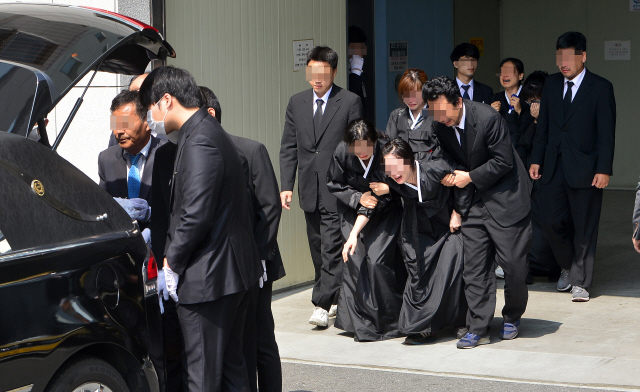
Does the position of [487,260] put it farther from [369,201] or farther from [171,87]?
[171,87]

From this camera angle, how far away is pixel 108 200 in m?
3.62

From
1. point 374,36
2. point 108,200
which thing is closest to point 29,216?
point 108,200

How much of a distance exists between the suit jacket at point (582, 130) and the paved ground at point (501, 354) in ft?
3.58

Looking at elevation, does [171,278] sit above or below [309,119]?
below

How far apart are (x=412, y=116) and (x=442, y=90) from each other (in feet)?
2.85

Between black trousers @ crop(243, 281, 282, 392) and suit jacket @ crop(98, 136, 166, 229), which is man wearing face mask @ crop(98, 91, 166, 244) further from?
black trousers @ crop(243, 281, 282, 392)

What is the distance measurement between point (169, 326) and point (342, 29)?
15.2ft

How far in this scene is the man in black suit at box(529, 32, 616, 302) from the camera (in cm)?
679

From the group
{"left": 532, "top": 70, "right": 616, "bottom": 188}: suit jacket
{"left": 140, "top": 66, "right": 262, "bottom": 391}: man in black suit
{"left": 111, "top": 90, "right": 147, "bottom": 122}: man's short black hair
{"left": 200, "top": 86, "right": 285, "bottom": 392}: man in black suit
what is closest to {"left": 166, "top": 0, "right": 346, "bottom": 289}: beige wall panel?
{"left": 111, "top": 90, "right": 147, "bottom": 122}: man's short black hair

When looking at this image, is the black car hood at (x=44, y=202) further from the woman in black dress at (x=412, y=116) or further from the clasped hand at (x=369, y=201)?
the woman in black dress at (x=412, y=116)

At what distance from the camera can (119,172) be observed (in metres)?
4.58

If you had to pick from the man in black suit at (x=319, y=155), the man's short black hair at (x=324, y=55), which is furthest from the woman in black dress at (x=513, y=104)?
the man's short black hair at (x=324, y=55)

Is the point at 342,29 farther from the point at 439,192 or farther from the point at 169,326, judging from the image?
the point at 169,326

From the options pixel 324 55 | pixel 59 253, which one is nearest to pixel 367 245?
pixel 324 55
